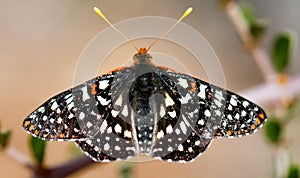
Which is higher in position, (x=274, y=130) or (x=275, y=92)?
(x=275, y=92)

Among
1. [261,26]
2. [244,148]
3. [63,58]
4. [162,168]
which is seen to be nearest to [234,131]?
[261,26]

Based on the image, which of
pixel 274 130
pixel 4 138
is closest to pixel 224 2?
pixel 274 130

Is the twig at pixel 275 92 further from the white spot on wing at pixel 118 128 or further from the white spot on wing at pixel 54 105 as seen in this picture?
the white spot on wing at pixel 54 105

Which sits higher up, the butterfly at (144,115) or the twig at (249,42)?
the twig at (249,42)

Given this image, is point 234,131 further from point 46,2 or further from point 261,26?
point 46,2

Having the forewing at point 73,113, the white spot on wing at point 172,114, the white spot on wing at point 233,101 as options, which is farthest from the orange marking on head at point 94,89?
the white spot on wing at point 233,101

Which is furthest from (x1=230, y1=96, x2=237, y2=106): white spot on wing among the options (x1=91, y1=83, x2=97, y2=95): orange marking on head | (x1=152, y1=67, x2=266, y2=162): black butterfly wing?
(x1=91, y1=83, x2=97, y2=95): orange marking on head

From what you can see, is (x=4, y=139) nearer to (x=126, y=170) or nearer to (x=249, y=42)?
(x=126, y=170)
